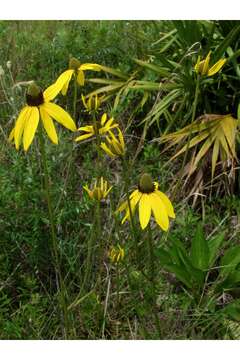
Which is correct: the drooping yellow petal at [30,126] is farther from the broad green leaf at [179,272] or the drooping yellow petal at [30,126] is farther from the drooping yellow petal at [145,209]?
the broad green leaf at [179,272]

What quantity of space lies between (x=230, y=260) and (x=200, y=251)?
0.11 m

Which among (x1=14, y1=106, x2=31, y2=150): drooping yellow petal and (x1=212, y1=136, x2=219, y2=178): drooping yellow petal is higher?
(x1=14, y1=106, x2=31, y2=150): drooping yellow petal

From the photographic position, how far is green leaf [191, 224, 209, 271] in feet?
5.75

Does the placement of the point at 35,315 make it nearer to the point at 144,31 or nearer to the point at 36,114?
the point at 36,114

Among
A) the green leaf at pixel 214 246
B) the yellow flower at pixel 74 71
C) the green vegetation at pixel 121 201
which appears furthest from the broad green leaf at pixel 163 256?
the yellow flower at pixel 74 71

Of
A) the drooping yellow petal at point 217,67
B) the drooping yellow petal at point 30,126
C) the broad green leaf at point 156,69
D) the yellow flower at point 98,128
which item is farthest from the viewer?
the broad green leaf at point 156,69

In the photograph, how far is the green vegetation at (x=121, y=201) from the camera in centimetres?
173

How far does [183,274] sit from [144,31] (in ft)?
5.19

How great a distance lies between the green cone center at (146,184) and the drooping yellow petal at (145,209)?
11mm

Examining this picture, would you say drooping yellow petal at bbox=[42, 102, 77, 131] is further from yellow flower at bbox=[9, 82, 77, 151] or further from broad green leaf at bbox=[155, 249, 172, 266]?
broad green leaf at bbox=[155, 249, 172, 266]

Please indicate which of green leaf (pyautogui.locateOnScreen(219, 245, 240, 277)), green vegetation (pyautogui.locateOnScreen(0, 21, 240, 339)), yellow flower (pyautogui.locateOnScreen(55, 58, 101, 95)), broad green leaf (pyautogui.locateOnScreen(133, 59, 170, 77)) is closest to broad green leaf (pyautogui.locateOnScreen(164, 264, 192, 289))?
green vegetation (pyautogui.locateOnScreen(0, 21, 240, 339))

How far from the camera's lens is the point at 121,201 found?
2.02m

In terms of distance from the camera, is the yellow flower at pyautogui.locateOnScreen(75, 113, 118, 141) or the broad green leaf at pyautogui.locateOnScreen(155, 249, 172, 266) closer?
the yellow flower at pyautogui.locateOnScreen(75, 113, 118, 141)

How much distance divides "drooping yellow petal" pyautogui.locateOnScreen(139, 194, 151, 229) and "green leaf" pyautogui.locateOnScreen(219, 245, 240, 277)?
1.71 ft
